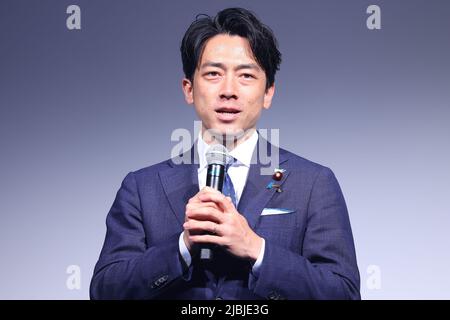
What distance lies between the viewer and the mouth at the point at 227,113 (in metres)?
1.93

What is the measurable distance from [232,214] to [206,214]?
78 mm

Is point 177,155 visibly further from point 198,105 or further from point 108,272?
point 108,272

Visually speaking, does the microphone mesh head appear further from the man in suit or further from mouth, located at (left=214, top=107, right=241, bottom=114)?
mouth, located at (left=214, top=107, right=241, bottom=114)

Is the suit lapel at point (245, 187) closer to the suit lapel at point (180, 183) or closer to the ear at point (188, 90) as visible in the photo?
the suit lapel at point (180, 183)

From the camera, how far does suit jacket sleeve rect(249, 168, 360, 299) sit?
5.41ft

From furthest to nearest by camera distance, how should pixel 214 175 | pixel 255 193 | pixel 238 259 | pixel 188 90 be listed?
pixel 188 90 → pixel 255 193 → pixel 238 259 → pixel 214 175

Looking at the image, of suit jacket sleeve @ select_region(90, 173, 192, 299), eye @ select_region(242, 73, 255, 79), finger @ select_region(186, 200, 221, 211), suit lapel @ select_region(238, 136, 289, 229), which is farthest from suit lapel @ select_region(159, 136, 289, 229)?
finger @ select_region(186, 200, 221, 211)

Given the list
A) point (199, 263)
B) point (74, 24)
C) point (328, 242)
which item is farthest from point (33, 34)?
point (328, 242)

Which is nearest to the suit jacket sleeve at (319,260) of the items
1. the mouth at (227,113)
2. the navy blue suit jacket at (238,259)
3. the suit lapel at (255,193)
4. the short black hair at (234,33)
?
the navy blue suit jacket at (238,259)

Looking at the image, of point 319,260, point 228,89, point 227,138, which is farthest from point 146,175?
point 319,260

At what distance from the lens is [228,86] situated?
6.33 ft

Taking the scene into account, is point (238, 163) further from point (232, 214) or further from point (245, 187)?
point (232, 214)

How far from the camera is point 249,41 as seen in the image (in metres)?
1.98

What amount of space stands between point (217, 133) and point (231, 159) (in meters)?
0.10
